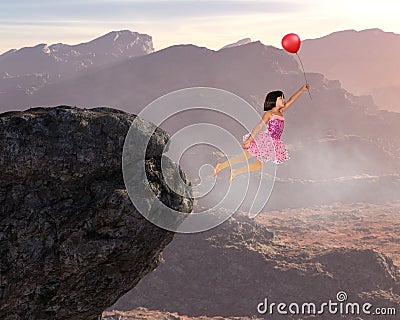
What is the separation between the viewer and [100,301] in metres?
12.6

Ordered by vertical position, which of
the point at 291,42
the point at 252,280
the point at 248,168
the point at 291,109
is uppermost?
the point at 291,109

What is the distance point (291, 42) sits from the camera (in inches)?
392

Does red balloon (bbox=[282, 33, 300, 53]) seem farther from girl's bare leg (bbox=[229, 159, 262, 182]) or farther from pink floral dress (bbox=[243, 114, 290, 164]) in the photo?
girl's bare leg (bbox=[229, 159, 262, 182])

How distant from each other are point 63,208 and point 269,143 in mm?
5495

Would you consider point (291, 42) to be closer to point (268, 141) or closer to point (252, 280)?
point (268, 141)

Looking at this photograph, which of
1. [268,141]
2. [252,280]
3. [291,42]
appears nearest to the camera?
[291,42]

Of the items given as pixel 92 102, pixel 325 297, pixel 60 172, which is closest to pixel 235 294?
pixel 325 297

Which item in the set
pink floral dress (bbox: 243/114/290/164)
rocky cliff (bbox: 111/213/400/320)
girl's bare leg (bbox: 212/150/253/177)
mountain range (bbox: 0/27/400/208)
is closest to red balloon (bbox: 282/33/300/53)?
pink floral dress (bbox: 243/114/290/164)

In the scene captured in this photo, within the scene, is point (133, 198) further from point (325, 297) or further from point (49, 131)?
point (325, 297)

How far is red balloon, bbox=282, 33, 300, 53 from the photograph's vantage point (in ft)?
32.5

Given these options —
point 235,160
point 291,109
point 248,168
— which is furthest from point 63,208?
point 291,109

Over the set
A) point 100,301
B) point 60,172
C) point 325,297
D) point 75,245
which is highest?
A: point 60,172

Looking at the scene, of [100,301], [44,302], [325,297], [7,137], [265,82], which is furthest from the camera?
[265,82]

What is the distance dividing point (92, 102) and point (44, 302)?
172369 mm
